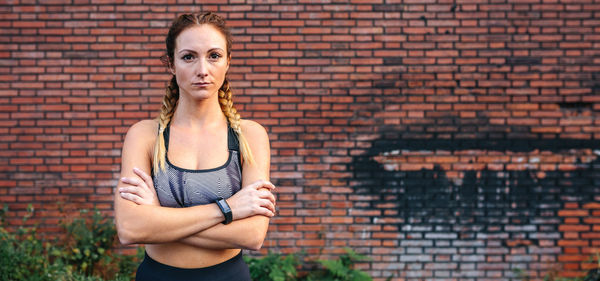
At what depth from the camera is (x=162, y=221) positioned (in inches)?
80.5

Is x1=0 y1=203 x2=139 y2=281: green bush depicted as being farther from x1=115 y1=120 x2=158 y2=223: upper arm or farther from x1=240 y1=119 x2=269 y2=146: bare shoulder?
x1=240 y1=119 x2=269 y2=146: bare shoulder

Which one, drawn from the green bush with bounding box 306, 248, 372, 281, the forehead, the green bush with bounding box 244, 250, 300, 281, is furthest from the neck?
the green bush with bounding box 306, 248, 372, 281

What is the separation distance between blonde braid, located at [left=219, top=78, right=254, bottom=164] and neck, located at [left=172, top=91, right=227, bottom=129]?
0.09m

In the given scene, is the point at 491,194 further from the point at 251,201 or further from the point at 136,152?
the point at 136,152

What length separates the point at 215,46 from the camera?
83.0 inches

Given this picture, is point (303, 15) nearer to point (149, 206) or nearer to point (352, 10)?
point (352, 10)

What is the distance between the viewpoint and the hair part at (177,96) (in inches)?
83.9

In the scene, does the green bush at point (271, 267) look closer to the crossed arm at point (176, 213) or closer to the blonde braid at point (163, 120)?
the crossed arm at point (176, 213)

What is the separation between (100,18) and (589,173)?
5.43 m

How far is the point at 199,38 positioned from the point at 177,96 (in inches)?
16.1

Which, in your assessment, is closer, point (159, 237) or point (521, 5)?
point (159, 237)

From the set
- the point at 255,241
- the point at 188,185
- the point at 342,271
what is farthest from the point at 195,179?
the point at 342,271

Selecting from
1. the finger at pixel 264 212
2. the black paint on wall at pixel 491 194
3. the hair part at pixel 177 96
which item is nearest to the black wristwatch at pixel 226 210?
the finger at pixel 264 212

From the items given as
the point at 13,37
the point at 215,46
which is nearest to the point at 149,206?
the point at 215,46
